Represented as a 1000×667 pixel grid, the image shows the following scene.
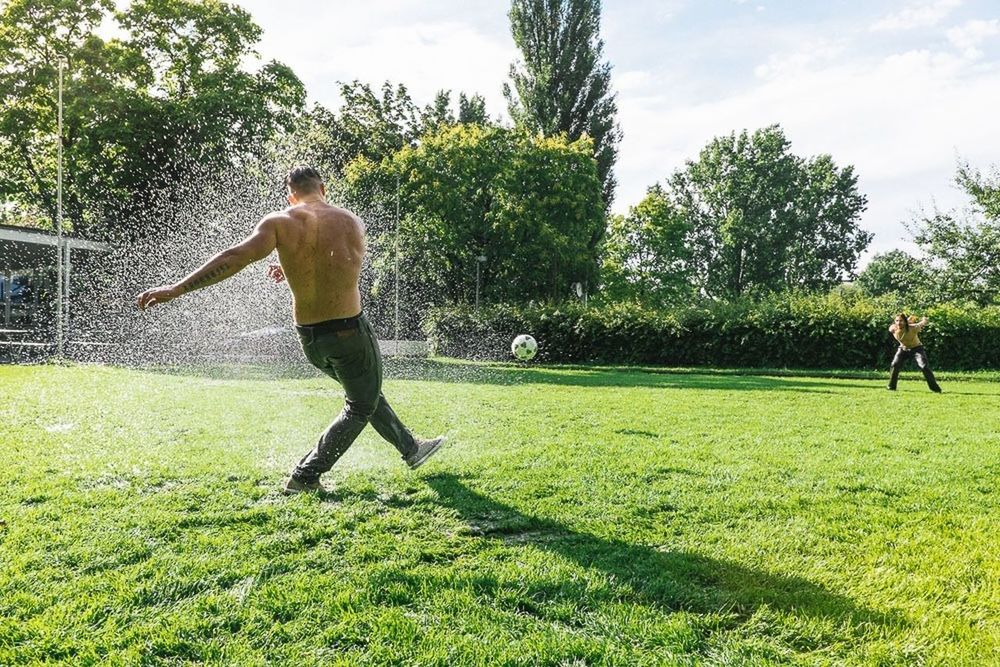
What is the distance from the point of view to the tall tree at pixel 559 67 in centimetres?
3447

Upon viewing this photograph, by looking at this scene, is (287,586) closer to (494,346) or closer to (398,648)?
(398,648)

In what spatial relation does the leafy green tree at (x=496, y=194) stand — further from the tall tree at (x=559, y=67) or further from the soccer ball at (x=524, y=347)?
the soccer ball at (x=524, y=347)

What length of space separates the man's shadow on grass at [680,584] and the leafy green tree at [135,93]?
24.7 meters

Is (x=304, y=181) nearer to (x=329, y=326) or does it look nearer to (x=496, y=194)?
(x=329, y=326)

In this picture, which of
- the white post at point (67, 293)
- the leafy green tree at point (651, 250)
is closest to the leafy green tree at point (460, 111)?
the leafy green tree at point (651, 250)

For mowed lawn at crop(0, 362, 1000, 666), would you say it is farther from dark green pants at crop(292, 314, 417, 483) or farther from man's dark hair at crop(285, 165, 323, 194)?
man's dark hair at crop(285, 165, 323, 194)

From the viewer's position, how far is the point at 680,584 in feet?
9.86

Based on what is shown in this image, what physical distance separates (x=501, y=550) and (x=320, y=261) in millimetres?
2055

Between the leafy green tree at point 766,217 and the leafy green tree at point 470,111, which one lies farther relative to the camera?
the leafy green tree at point 766,217

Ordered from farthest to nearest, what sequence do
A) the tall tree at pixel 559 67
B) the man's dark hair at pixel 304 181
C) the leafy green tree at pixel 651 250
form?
the leafy green tree at pixel 651 250 < the tall tree at pixel 559 67 < the man's dark hair at pixel 304 181

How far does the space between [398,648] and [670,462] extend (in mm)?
3685

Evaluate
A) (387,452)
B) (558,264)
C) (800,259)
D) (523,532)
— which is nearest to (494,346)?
(558,264)

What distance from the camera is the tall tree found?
34469 mm

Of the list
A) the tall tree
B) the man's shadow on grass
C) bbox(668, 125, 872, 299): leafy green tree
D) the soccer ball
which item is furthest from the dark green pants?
bbox(668, 125, 872, 299): leafy green tree
